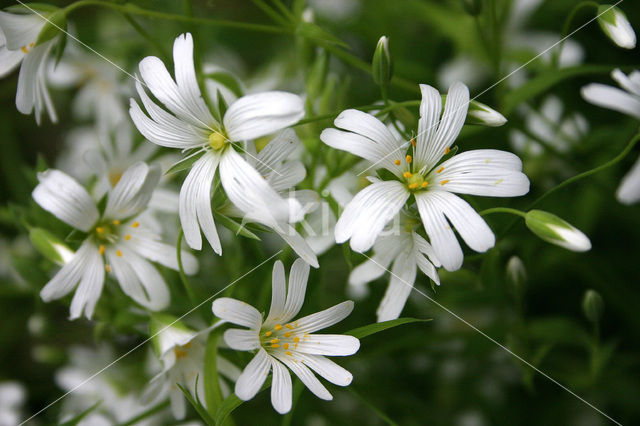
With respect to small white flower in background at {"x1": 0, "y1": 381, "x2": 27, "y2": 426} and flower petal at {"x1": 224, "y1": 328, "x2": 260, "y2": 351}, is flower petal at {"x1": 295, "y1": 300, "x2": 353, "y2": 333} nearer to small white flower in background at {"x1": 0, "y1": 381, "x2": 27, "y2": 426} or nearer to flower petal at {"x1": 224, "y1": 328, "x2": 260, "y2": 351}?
flower petal at {"x1": 224, "y1": 328, "x2": 260, "y2": 351}

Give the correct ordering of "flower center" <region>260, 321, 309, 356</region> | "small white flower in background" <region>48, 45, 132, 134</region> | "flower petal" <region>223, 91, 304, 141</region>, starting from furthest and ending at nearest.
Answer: "small white flower in background" <region>48, 45, 132, 134</region> → "flower center" <region>260, 321, 309, 356</region> → "flower petal" <region>223, 91, 304, 141</region>

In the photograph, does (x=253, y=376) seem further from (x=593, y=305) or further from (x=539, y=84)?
(x=539, y=84)

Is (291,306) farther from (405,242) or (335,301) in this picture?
(335,301)

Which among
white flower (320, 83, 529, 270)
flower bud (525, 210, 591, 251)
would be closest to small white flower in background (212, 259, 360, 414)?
white flower (320, 83, 529, 270)

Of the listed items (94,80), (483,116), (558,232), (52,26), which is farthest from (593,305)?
(94,80)


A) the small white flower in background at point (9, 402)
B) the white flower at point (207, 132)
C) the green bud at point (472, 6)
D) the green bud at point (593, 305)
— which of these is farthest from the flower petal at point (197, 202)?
the small white flower in background at point (9, 402)

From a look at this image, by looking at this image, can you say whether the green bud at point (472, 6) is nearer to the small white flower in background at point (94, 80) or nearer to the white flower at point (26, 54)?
the white flower at point (26, 54)
